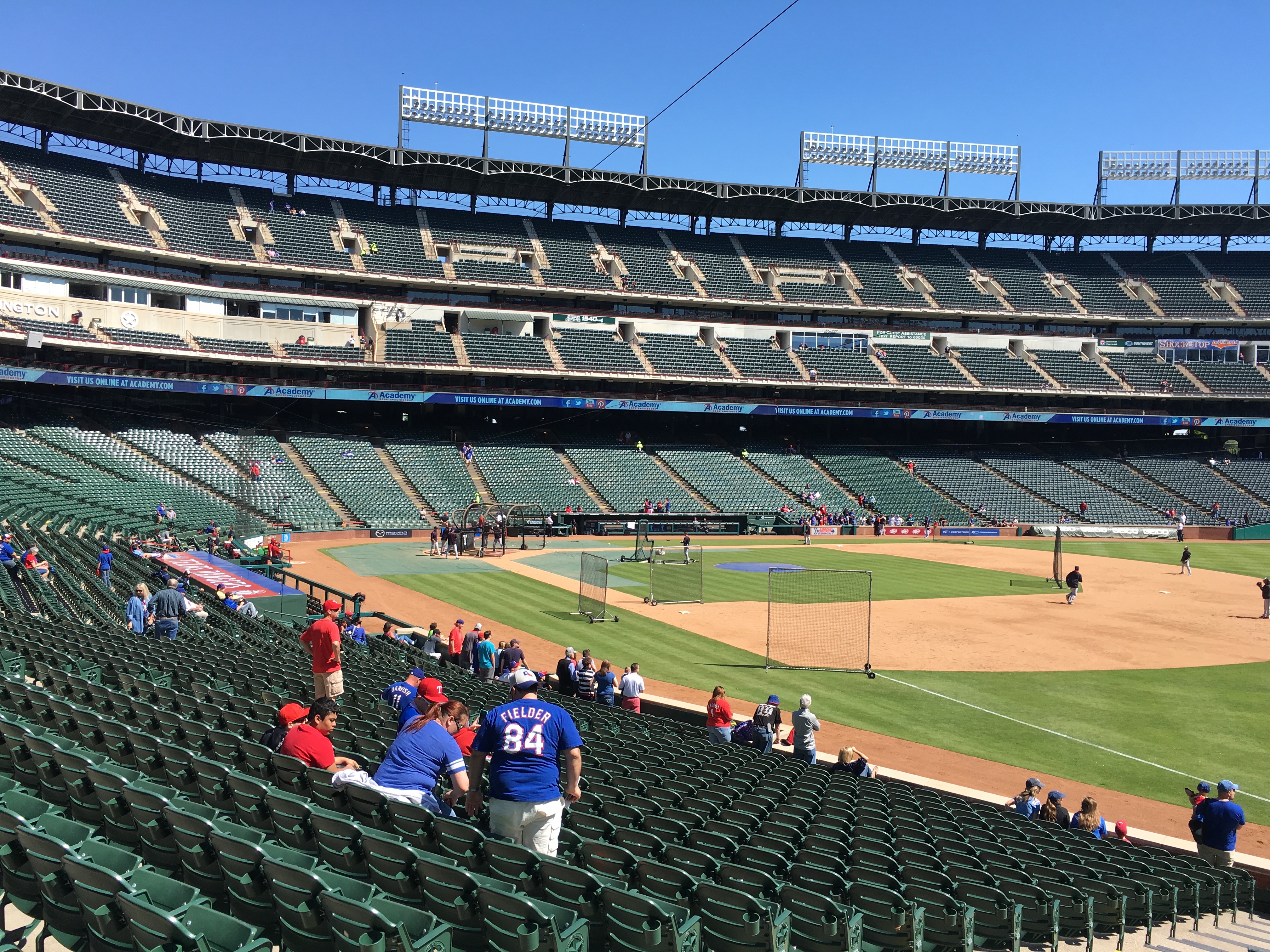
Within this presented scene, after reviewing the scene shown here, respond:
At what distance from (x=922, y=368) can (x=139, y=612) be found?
6441cm

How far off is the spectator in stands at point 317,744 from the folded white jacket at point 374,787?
0.34 m

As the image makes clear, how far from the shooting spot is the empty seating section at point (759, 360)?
68250 mm

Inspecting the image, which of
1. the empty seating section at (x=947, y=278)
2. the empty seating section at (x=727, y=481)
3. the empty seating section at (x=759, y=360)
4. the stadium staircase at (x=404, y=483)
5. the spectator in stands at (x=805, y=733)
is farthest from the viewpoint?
the empty seating section at (x=947, y=278)

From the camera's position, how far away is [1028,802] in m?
13.4

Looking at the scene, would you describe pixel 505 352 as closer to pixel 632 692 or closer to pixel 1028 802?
pixel 632 692

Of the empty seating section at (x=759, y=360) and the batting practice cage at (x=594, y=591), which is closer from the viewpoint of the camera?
the batting practice cage at (x=594, y=591)

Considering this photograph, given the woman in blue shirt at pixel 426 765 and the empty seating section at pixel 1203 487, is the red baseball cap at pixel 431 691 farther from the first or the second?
the empty seating section at pixel 1203 487

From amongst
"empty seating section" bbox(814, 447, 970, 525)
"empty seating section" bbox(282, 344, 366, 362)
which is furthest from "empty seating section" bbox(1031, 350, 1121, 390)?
"empty seating section" bbox(282, 344, 366, 362)

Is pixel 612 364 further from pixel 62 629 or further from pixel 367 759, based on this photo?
pixel 367 759

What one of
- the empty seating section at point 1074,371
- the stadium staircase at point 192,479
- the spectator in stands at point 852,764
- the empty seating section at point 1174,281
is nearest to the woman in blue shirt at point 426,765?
the spectator in stands at point 852,764

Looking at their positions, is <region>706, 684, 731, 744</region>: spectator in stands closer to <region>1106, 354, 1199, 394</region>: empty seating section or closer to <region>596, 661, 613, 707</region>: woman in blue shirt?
<region>596, 661, 613, 707</region>: woman in blue shirt

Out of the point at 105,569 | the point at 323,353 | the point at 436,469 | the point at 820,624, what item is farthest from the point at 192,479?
the point at 820,624

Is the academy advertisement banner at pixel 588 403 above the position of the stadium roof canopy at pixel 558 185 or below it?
below

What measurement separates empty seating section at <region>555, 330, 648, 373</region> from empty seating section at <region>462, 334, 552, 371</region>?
1602 millimetres
